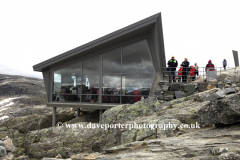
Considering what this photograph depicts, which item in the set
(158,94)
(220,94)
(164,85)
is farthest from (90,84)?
(220,94)

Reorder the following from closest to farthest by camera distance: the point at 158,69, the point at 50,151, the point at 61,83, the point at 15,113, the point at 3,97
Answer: the point at 50,151
the point at 158,69
the point at 61,83
the point at 15,113
the point at 3,97

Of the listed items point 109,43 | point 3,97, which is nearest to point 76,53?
point 109,43

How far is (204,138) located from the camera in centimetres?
444

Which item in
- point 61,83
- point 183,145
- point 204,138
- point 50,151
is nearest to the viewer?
point 183,145

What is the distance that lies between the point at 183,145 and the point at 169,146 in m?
0.34

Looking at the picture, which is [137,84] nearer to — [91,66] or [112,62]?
[112,62]

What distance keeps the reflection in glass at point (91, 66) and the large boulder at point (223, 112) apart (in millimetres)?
9906

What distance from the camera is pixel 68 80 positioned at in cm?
1445

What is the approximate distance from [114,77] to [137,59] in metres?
2.41

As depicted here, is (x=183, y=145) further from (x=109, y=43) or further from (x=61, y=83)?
(x=61, y=83)

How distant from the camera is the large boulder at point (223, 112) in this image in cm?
468

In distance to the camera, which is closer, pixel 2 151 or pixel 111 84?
pixel 2 151

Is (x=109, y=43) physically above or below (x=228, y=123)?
above

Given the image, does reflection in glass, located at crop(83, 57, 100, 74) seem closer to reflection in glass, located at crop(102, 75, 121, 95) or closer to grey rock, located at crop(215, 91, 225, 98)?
reflection in glass, located at crop(102, 75, 121, 95)
